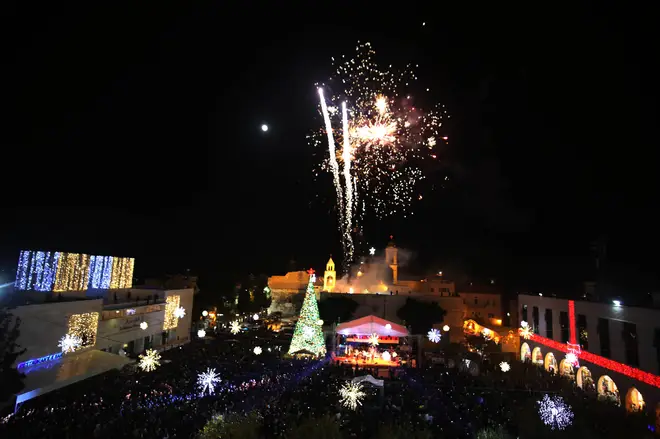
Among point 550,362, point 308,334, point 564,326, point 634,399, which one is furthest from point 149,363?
point 550,362

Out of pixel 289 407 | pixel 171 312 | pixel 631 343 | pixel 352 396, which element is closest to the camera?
pixel 289 407

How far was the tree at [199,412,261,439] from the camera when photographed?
8523 mm

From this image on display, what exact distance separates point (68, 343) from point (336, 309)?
64.1 feet

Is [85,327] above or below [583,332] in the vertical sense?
above

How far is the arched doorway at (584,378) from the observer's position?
18.5m

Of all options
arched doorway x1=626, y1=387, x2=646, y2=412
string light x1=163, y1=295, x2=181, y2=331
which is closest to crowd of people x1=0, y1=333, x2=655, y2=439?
arched doorway x1=626, y1=387, x2=646, y2=412

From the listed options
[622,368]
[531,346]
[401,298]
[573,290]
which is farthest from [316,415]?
[573,290]

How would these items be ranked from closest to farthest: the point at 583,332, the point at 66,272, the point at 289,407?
the point at 289,407 < the point at 66,272 < the point at 583,332

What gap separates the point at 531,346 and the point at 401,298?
10618 mm

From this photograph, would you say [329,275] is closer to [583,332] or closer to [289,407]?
[583,332]

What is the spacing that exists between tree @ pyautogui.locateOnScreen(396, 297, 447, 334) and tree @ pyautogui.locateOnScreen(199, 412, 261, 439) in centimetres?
2141

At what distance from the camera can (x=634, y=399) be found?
51.0 feet

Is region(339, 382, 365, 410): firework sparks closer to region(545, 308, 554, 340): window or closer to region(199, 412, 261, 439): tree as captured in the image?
region(199, 412, 261, 439): tree

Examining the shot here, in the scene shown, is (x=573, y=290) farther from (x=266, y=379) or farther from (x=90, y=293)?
(x=90, y=293)
